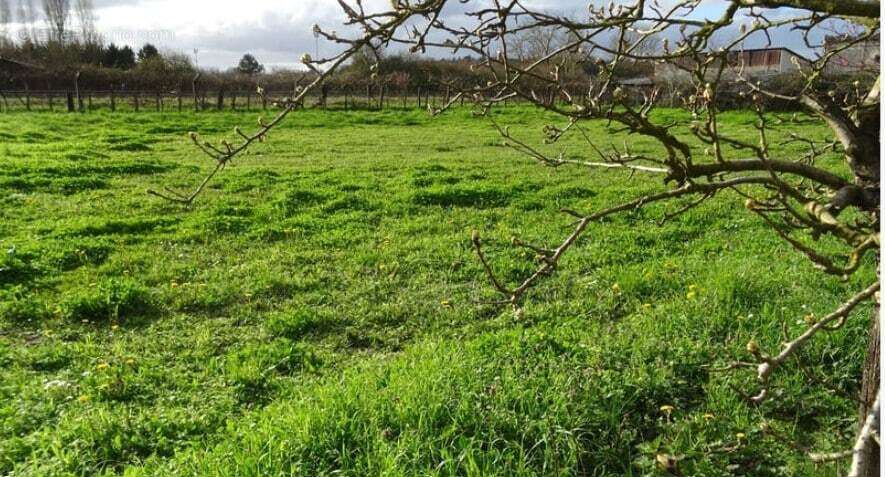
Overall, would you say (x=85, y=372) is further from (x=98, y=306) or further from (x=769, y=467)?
(x=769, y=467)

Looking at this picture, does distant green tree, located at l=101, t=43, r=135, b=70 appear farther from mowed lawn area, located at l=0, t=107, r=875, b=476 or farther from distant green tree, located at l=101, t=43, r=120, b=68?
mowed lawn area, located at l=0, t=107, r=875, b=476

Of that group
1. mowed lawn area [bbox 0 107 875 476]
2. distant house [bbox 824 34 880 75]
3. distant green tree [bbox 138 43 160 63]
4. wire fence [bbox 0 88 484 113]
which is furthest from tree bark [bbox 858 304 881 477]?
distant green tree [bbox 138 43 160 63]

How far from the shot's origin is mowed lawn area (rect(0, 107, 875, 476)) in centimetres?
320

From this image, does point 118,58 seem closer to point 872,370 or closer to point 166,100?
point 166,100

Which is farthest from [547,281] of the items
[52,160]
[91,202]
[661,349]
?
[52,160]

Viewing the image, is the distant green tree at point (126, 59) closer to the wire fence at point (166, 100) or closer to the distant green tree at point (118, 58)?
the distant green tree at point (118, 58)

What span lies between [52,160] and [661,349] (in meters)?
11.4

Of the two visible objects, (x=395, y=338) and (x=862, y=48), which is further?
(x=395, y=338)

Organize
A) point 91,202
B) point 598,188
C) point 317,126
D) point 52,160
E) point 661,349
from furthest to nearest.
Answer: point 317,126 → point 52,160 → point 598,188 → point 91,202 → point 661,349

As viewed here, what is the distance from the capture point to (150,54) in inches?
1994

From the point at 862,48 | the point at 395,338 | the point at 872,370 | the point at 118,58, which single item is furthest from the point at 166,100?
the point at 872,370

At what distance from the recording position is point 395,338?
507cm

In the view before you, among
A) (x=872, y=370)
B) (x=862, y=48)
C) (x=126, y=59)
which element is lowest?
(x=872, y=370)

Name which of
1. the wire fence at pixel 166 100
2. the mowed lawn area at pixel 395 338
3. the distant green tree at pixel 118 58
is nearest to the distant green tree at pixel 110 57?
the distant green tree at pixel 118 58
